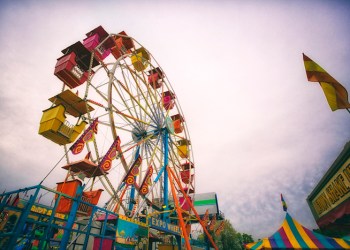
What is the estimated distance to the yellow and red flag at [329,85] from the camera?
6.27 m

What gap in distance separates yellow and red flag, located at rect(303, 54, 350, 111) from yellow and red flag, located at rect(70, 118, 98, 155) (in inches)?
348

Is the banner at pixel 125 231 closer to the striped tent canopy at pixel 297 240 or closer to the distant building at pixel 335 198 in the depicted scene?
the striped tent canopy at pixel 297 240

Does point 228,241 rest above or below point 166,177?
below

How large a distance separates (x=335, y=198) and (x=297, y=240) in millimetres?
2611

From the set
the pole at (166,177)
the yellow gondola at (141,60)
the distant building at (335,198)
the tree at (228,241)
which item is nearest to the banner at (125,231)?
the pole at (166,177)

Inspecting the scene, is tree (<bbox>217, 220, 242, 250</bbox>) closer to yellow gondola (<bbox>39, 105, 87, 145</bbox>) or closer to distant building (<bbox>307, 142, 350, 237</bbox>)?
distant building (<bbox>307, 142, 350, 237</bbox>)

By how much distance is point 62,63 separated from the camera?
31.6 feet

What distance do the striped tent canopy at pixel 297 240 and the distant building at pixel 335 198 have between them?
3.84 feet

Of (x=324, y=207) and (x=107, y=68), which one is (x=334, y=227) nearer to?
(x=324, y=207)

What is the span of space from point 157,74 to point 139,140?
6.95m

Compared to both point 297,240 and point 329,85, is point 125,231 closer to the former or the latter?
point 297,240

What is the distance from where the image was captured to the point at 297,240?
584 centimetres

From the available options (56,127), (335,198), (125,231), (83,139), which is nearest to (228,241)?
(335,198)

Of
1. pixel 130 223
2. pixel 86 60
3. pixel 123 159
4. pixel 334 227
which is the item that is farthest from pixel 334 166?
pixel 86 60
